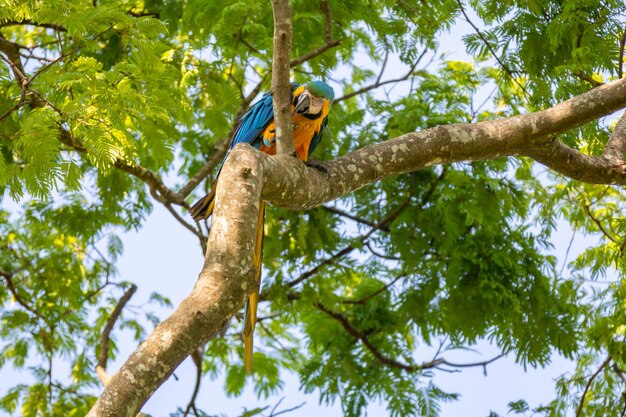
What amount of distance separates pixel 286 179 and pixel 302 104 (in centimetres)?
128

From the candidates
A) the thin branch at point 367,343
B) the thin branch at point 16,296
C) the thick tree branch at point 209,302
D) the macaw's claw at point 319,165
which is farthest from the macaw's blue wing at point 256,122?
the thin branch at point 16,296

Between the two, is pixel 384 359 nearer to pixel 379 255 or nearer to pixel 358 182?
pixel 379 255

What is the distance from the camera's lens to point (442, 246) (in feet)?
16.4

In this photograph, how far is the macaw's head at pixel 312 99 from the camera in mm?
3713

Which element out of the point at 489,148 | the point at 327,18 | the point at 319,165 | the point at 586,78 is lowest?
the point at 319,165

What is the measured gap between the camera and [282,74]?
2658 millimetres

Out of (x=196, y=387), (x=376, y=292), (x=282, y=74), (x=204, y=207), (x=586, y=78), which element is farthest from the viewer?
(x=376, y=292)

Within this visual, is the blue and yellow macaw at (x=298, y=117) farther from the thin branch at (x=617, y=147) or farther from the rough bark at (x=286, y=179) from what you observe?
the thin branch at (x=617, y=147)

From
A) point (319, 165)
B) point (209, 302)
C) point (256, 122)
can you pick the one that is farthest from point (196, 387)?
point (209, 302)

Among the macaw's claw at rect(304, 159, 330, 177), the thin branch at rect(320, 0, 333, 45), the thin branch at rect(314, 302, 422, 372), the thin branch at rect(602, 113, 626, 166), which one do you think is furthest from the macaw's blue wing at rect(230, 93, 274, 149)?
the thin branch at rect(314, 302, 422, 372)

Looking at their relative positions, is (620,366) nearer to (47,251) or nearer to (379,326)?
(379,326)

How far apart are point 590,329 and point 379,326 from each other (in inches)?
60.5

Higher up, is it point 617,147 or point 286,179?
point 617,147

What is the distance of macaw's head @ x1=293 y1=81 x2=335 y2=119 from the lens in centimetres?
371
